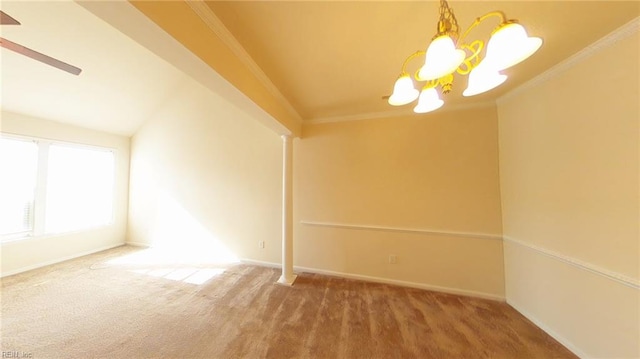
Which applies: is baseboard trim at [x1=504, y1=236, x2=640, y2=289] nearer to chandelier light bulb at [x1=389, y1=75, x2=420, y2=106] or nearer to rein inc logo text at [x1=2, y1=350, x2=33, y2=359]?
chandelier light bulb at [x1=389, y1=75, x2=420, y2=106]

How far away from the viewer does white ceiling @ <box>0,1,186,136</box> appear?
79.5 inches

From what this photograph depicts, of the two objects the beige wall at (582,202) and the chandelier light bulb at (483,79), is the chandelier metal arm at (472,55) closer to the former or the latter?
the chandelier light bulb at (483,79)

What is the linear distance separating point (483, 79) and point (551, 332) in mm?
2546

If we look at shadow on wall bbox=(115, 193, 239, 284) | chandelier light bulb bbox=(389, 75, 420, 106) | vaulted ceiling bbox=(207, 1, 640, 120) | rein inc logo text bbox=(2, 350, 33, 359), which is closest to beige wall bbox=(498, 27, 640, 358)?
vaulted ceiling bbox=(207, 1, 640, 120)

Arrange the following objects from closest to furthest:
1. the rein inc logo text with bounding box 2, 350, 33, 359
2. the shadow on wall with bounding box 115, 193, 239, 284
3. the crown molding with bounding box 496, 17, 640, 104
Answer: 1. the crown molding with bounding box 496, 17, 640, 104
2. the rein inc logo text with bounding box 2, 350, 33, 359
3. the shadow on wall with bounding box 115, 193, 239, 284

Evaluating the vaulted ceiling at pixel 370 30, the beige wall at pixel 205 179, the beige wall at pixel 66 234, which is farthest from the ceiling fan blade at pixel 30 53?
the beige wall at pixel 66 234

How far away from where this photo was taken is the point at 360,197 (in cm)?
295

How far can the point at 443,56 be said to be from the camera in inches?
31.9

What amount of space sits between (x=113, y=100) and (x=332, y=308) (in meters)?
4.79

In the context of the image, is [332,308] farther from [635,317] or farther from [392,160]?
[635,317]

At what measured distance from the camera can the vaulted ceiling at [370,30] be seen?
1.22 m

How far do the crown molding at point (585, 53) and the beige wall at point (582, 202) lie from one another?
25 mm

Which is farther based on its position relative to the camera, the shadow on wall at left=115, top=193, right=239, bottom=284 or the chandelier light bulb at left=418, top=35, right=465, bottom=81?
the shadow on wall at left=115, top=193, right=239, bottom=284

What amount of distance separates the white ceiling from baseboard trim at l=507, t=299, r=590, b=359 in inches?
216
